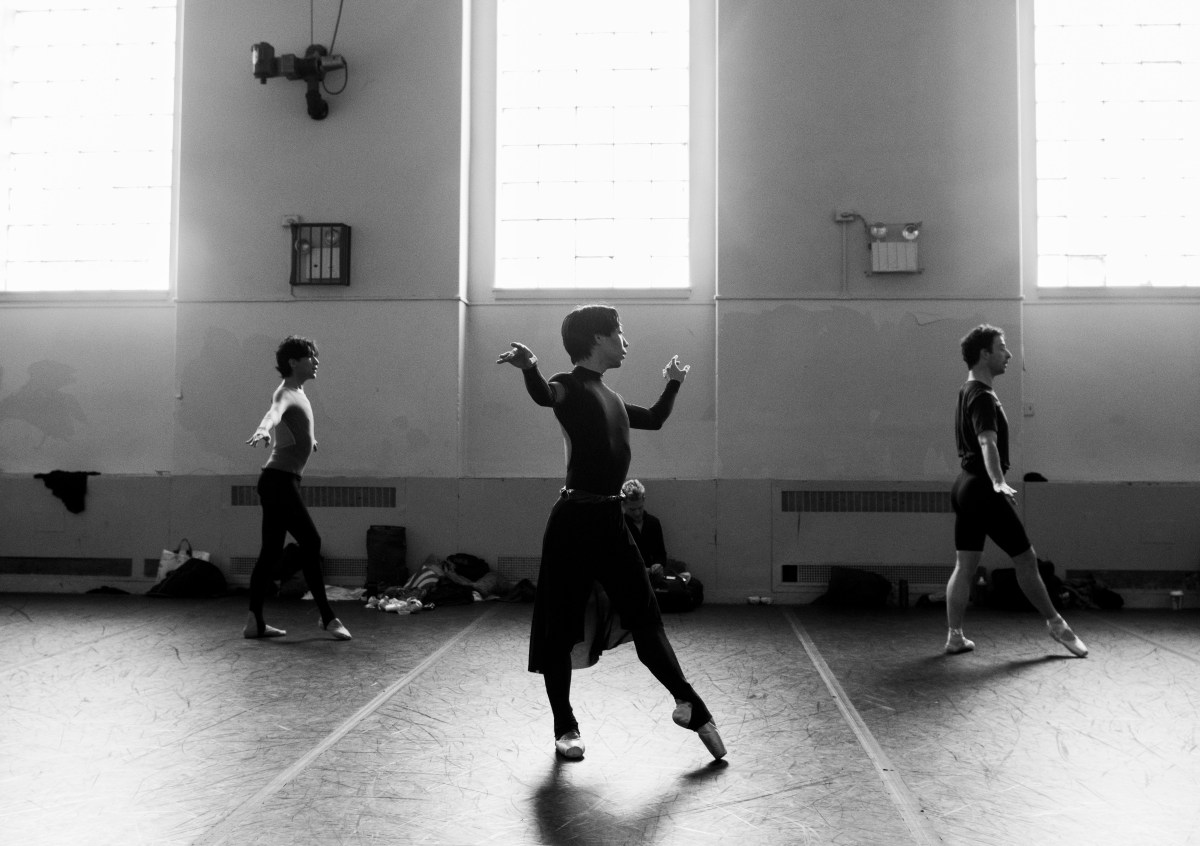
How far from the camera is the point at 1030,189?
8.68 m

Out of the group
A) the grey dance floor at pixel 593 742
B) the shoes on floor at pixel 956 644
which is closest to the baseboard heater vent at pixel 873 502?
the grey dance floor at pixel 593 742

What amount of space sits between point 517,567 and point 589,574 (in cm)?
484

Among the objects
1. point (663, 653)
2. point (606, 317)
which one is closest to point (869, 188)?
point (606, 317)

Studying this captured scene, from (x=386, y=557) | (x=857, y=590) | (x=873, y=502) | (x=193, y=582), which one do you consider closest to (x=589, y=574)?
(x=857, y=590)

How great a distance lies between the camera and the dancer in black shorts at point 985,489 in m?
5.45

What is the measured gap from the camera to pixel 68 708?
4.44 meters

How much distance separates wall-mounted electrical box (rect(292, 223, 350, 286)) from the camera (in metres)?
8.59

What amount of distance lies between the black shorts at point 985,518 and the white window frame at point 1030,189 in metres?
3.75

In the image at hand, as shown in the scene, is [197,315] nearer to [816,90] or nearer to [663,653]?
[816,90]

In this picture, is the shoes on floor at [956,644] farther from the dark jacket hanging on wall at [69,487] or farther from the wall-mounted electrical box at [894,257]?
the dark jacket hanging on wall at [69,487]

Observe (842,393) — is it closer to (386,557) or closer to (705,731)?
(386,557)

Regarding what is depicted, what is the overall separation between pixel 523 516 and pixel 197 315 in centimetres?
343

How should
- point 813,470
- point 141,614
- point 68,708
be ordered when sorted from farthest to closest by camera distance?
point 813,470 < point 141,614 < point 68,708

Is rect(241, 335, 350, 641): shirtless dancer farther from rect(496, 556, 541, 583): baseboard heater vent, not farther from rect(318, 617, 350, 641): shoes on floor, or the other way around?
rect(496, 556, 541, 583): baseboard heater vent
